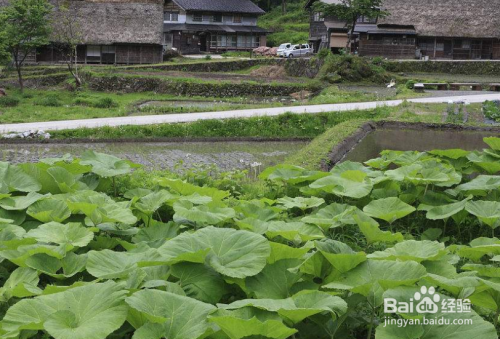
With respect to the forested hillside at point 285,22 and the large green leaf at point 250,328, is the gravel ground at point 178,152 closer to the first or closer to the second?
the large green leaf at point 250,328

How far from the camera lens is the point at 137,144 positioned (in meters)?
16.6

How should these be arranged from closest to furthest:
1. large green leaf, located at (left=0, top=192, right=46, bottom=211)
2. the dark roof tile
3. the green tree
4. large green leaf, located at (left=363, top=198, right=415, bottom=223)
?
large green leaf, located at (left=0, top=192, right=46, bottom=211) < large green leaf, located at (left=363, top=198, right=415, bottom=223) < the green tree < the dark roof tile

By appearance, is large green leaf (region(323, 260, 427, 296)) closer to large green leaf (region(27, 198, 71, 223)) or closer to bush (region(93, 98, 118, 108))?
large green leaf (region(27, 198, 71, 223))

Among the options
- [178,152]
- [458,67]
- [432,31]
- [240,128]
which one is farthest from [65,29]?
[178,152]

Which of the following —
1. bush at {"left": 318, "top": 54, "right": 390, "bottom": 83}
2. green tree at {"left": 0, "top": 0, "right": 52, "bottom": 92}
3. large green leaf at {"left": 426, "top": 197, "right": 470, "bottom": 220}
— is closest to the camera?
large green leaf at {"left": 426, "top": 197, "right": 470, "bottom": 220}

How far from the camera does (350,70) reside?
35.5m

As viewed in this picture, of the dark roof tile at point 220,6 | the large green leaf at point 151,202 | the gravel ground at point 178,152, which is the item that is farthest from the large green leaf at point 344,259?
the dark roof tile at point 220,6

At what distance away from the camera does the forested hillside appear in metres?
60.0

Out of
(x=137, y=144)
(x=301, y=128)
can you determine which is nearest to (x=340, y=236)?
(x=137, y=144)

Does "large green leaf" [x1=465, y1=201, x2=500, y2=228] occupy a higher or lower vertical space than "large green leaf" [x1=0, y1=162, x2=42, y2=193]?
Result: lower

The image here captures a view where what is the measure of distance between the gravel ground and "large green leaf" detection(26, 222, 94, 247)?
920 centimetres

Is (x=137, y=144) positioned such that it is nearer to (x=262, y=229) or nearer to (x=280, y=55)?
(x=262, y=229)

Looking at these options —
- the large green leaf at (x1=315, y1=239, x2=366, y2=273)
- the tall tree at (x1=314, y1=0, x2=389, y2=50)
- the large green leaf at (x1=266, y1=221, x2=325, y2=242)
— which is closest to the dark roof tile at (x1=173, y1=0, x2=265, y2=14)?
the tall tree at (x1=314, y1=0, x2=389, y2=50)

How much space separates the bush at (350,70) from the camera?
35188 mm
